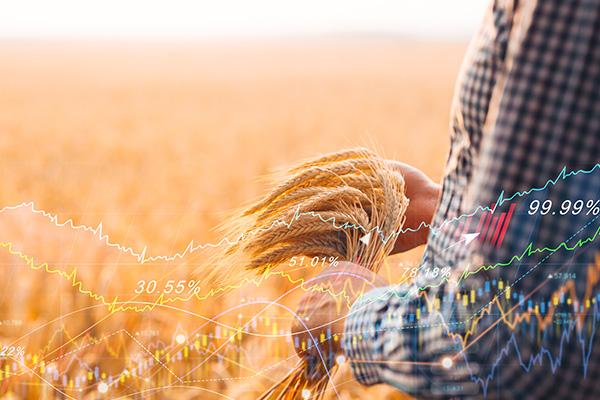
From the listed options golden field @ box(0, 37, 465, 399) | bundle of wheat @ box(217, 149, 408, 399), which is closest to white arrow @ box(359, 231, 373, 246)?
bundle of wheat @ box(217, 149, 408, 399)

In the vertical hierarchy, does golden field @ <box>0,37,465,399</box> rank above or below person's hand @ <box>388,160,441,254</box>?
below

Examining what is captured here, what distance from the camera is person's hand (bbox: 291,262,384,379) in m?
0.72

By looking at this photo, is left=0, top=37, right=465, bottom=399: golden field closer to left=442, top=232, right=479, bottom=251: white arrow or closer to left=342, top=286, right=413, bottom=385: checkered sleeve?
left=342, top=286, right=413, bottom=385: checkered sleeve

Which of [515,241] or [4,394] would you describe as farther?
[4,394]

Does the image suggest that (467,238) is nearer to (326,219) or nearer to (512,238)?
(512,238)

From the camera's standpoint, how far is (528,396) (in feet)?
2.00

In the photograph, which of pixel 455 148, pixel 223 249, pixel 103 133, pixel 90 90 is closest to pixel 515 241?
pixel 455 148

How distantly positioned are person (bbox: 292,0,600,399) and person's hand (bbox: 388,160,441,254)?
20cm

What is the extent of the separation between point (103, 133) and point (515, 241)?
18.0 ft

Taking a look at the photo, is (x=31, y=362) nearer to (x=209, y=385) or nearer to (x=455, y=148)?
(x=209, y=385)

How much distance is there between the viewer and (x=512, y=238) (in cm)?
59

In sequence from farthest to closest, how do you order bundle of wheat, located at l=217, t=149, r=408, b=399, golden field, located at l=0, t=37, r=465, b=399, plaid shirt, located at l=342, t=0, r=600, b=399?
1. golden field, located at l=0, t=37, r=465, b=399
2. bundle of wheat, located at l=217, t=149, r=408, b=399
3. plaid shirt, located at l=342, t=0, r=600, b=399

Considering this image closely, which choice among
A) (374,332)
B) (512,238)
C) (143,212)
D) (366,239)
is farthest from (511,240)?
(143,212)

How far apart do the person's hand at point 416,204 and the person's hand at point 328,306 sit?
0.10 metres
